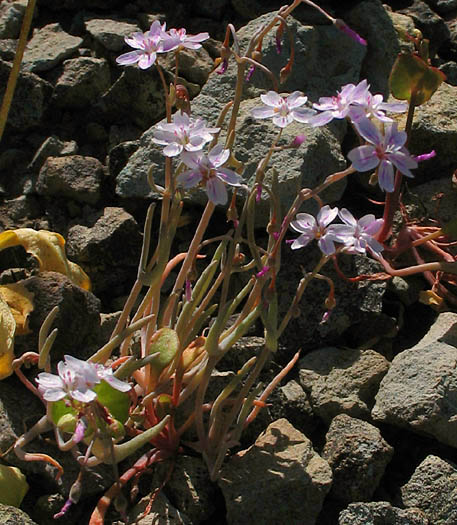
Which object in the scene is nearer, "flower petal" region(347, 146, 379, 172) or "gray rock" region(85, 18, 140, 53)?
"flower petal" region(347, 146, 379, 172)

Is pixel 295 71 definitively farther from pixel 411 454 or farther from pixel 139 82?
pixel 411 454

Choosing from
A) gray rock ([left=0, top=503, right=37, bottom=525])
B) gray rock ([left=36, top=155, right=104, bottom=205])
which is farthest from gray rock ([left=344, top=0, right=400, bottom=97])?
gray rock ([left=0, top=503, right=37, bottom=525])

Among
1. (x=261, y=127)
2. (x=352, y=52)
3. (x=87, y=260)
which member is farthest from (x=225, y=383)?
(x=352, y=52)

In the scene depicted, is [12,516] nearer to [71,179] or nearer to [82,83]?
[71,179]

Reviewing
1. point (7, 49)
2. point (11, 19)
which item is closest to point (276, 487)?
point (7, 49)

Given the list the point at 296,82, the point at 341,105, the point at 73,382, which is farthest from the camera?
the point at 296,82

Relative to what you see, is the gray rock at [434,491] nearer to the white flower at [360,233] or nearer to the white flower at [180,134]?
the white flower at [360,233]

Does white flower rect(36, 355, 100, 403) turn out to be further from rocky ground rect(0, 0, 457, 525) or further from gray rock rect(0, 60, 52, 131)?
gray rock rect(0, 60, 52, 131)
